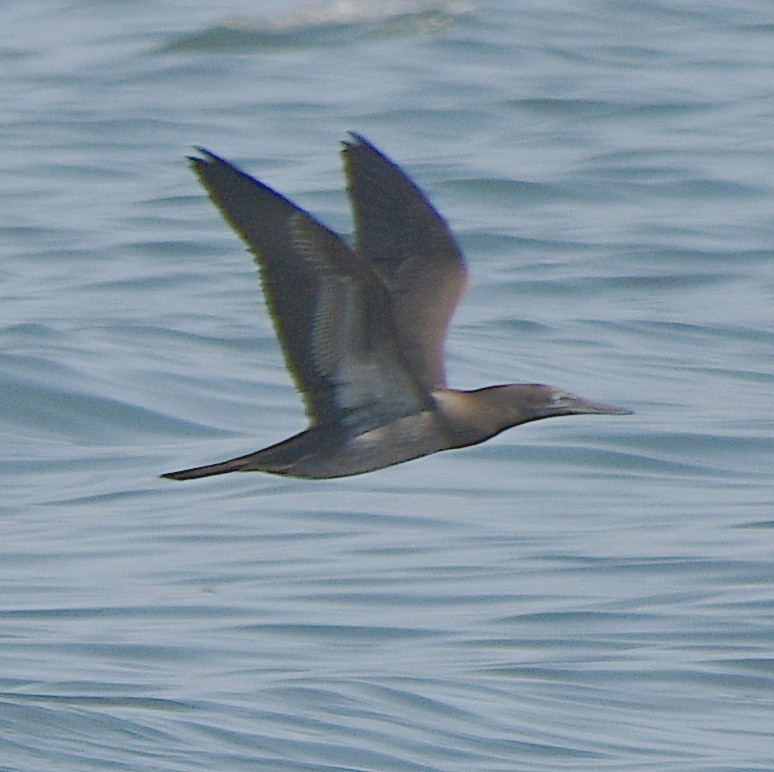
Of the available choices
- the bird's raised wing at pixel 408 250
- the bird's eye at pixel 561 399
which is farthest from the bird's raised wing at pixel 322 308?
the bird's eye at pixel 561 399

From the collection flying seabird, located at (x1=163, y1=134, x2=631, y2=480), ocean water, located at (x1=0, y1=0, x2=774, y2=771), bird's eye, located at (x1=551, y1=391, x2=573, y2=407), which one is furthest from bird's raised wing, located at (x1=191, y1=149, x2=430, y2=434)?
ocean water, located at (x1=0, y1=0, x2=774, y2=771)

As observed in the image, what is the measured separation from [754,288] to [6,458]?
4922 millimetres

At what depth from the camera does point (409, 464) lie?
1171cm

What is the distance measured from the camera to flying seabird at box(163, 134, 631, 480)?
648 centimetres

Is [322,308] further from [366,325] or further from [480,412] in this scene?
[480,412]

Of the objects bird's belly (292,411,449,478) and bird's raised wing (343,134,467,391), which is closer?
bird's belly (292,411,449,478)

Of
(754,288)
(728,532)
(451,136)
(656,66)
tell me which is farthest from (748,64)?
(728,532)

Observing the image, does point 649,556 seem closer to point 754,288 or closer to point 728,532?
point 728,532

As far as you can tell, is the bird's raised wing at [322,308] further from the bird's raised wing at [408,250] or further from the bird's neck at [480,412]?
the bird's raised wing at [408,250]

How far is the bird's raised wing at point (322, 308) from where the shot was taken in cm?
643

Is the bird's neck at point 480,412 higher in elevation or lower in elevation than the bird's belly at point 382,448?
higher

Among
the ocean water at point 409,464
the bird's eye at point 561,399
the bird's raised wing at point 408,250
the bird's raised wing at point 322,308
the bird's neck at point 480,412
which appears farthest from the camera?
the ocean water at point 409,464

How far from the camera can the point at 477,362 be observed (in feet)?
42.1

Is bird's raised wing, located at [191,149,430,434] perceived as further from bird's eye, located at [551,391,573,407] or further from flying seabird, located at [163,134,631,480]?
bird's eye, located at [551,391,573,407]
